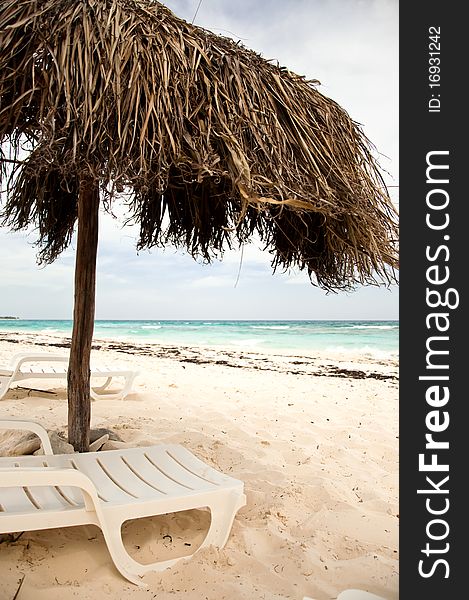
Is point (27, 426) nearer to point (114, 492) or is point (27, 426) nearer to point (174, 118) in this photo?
point (114, 492)

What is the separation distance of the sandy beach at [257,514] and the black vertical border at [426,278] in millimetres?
822

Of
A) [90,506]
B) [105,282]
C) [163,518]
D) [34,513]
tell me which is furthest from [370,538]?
[105,282]

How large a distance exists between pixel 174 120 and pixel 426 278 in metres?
1.19

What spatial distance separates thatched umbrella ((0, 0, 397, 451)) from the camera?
1997 millimetres

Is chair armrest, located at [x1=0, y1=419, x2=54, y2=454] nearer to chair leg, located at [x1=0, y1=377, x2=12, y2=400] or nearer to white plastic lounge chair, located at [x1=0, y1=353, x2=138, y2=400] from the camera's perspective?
white plastic lounge chair, located at [x1=0, y1=353, x2=138, y2=400]

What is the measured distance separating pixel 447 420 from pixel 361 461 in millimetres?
2491

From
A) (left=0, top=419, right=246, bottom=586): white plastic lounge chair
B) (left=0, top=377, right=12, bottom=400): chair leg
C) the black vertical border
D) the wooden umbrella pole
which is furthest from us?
(left=0, top=377, right=12, bottom=400): chair leg

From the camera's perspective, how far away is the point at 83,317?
3.29m

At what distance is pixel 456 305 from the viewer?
141cm

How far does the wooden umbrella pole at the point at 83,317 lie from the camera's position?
127 inches

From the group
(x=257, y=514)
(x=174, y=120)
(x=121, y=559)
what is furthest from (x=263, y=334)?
(x=174, y=120)

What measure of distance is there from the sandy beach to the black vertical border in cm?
82

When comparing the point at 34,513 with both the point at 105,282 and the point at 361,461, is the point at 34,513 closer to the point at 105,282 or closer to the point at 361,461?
the point at 361,461

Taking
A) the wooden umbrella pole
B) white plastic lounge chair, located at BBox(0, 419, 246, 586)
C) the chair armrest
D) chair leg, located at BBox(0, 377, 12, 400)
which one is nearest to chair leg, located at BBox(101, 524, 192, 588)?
white plastic lounge chair, located at BBox(0, 419, 246, 586)
